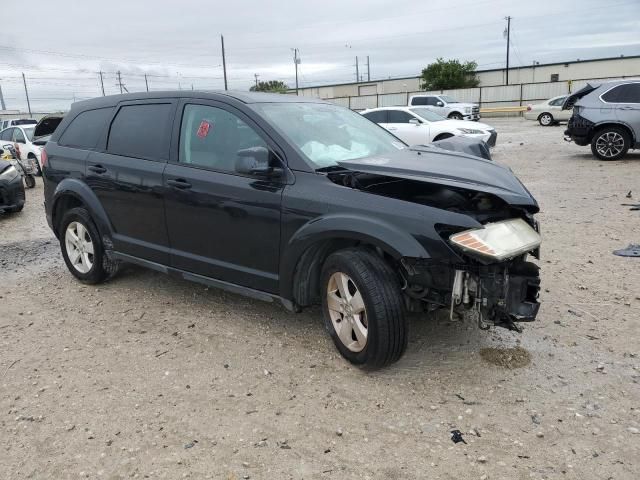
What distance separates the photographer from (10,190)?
8562 mm

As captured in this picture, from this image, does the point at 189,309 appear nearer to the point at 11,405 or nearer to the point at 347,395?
the point at 11,405

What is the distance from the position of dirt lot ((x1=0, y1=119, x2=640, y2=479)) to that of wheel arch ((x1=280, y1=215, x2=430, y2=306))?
48cm

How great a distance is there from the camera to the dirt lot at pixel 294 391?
8.46 ft

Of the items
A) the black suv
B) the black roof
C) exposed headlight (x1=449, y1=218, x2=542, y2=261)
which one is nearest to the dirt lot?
the black suv

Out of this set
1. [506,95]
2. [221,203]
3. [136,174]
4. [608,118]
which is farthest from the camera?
[506,95]

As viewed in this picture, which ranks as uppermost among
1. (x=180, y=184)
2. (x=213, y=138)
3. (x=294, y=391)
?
(x=213, y=138)

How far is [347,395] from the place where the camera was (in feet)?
10.2

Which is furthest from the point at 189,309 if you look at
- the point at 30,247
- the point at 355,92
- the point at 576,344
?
the point at 355,92

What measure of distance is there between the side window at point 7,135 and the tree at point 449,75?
44.2m

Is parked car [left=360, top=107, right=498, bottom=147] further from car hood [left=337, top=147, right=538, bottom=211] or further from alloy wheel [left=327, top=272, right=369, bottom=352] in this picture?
alloy wheel [left=327, top=272, right=369, bottom=352]

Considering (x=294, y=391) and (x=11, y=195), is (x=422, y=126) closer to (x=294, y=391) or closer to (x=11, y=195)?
(x=11, y=195)

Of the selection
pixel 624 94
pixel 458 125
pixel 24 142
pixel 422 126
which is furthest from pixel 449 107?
pixel 24 142

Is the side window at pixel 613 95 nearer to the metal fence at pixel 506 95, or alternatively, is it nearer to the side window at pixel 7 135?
the side window at pixel 7 135

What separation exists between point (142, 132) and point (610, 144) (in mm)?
11151
